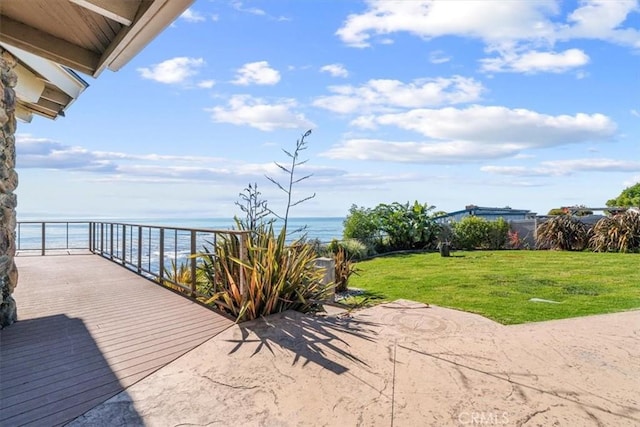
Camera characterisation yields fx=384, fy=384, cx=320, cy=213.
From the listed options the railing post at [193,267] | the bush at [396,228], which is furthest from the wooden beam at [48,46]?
the bush at [396,228]

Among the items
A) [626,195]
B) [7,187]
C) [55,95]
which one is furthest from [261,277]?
[626,195]

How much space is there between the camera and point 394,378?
265 centimetres

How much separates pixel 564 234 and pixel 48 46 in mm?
13741

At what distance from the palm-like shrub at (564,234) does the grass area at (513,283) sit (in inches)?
65.3

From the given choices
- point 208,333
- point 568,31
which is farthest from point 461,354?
point 568,31

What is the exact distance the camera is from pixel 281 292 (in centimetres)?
432

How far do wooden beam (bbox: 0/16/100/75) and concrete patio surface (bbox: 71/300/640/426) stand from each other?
3029 millimetres

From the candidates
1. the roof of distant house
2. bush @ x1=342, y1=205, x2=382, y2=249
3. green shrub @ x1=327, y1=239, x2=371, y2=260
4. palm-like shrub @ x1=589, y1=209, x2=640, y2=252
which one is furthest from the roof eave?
palm-like shrub @ x1=589, y1=209, x2=640, y2=252

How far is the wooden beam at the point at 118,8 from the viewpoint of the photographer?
264 centimetres

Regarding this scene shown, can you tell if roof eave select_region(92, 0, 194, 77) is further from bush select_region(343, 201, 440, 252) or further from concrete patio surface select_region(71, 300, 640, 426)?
bush select_region(343, 201, 440, 252)

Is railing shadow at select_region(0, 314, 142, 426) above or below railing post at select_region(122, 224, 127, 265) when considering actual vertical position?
below

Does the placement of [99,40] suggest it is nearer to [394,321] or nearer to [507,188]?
[394,321]

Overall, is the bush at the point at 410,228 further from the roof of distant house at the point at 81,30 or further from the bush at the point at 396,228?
the roof of distant house at the point at 81,30

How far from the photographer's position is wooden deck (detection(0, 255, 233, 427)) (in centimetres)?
233
